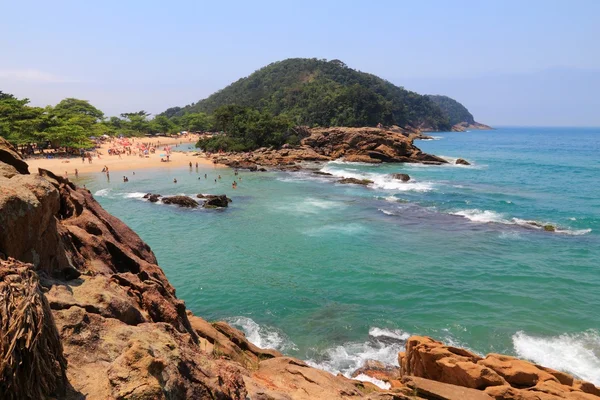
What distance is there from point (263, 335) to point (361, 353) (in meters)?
3.81

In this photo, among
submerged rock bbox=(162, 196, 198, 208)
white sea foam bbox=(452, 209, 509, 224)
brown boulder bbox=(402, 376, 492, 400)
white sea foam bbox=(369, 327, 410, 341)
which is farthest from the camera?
submerged rock bbox=(162, 196, 198, 208)

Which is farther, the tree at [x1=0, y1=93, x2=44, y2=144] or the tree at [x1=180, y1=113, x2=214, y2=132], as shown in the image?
the tree at [x1=180, y1=113, x2=214, y2=132]

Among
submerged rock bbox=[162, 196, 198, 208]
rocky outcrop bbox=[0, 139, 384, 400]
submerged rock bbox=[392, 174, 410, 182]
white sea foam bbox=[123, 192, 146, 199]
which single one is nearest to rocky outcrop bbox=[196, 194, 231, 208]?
submerged rock bbox=[162, 196, 198, 208]

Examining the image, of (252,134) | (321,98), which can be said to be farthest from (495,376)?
(321,98)

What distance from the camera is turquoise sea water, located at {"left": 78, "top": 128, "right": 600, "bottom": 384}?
1546 centimetres

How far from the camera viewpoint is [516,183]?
5147 cm

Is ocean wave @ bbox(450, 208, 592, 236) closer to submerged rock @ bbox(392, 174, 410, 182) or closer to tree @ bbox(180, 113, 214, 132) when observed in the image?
submerged rock @ bbox(392, 174, 410, 182)

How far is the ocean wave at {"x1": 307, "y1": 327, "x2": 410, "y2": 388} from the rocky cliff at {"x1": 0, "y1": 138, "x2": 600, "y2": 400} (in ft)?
2.53

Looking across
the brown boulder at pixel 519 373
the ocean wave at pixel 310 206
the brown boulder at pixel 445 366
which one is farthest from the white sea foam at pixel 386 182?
the brown boulder at pixel 519 373

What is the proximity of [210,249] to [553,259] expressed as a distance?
67.5ft

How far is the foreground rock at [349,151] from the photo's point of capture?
6906 centimetres

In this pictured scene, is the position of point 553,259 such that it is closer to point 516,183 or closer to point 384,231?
point 384,231

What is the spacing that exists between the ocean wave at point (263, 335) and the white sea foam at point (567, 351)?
8454mm

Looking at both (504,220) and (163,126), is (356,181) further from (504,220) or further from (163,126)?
(163,126)
